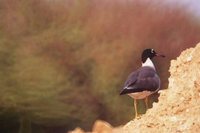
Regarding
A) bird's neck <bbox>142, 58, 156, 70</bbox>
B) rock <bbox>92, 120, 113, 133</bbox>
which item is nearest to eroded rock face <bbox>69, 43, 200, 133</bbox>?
bird's neck <bbox>142, 58, 156, 70</bbox>

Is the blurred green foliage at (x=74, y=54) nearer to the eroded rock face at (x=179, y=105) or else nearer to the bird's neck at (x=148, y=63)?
the bird's neck at (x=148, y=63)

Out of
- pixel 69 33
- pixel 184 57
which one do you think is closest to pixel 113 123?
pixel 69 33

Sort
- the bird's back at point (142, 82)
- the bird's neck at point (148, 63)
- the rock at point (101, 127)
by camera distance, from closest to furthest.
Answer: the bird's back at point (142, 82)
the bird's neck at point (148, 63)
the rock at point (101, 127)

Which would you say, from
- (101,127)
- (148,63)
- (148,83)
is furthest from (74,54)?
(148,83)

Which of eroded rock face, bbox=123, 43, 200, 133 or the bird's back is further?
the bird's back

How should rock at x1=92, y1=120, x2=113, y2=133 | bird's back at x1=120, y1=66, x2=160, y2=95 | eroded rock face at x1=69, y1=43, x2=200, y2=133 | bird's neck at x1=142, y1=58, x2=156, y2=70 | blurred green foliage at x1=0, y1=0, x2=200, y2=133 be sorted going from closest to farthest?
eroded rock face at x1=69, y1=43, x2=200, y2=133, bird's back at x1=120, y1=66, x2=160, y2=95, bird's neck at x1=142, y1=58, x2=156, y2=70, rock at x1=92, y1=120, x2=113, y2=133, blurred green foliage at x1=0, y1=0, x2=200, y2=133

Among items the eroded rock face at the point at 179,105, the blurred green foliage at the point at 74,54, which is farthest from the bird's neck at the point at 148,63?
the blurred green foliage at the point at 74,54

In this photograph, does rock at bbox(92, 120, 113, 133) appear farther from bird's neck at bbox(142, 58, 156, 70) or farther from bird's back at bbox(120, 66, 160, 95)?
bird's back at bbox(120, 66, 160, 95)
